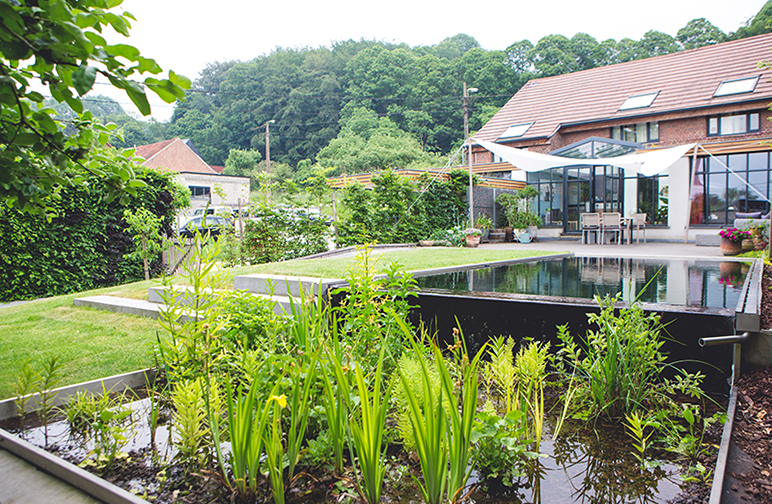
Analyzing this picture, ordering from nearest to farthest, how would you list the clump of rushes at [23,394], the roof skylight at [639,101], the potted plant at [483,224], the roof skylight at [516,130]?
the clump of rushes at [23,394], the potted plant at [483,224], the roof skylight at [639,101], the roof skylight at [516,130]

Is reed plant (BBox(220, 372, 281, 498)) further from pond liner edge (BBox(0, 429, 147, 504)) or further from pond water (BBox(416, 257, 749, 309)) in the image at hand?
pond water (BBox(416, 257, 749, 309))

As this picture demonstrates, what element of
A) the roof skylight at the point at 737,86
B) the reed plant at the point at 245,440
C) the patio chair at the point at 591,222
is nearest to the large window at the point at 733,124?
the roof skylight at the point at 737,86

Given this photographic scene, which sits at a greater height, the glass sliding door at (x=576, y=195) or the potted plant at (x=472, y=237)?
the glass sliding door at (x=576, y=195)

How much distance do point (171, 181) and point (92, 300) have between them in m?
4.47

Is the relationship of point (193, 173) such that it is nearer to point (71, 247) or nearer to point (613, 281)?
point (71, 247)

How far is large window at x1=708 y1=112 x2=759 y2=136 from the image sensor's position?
1518cm

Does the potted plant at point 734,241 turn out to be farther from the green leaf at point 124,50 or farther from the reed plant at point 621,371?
the green leaf at point 124,50

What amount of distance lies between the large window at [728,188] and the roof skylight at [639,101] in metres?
3.67

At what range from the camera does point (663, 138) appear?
17.1 metres

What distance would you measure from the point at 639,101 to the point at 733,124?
3.48m

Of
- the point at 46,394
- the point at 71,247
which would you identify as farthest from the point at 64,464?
the point at 71,247

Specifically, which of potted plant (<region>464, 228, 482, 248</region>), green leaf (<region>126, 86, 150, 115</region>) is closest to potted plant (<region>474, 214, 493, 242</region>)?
potted plant (<region>464, 228, 482, 248</region>)

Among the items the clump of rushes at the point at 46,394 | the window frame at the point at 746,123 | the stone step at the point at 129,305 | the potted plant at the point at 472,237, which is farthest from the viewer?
the window frame at the point at 746,123

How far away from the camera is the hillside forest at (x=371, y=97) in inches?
1444
